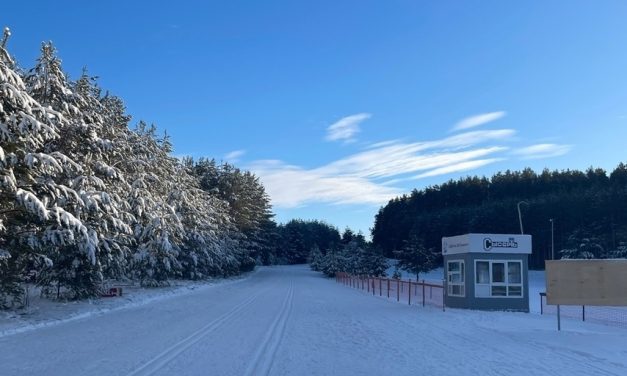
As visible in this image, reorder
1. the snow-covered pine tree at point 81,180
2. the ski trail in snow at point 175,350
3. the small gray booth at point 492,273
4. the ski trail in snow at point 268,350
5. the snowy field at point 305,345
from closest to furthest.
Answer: the ski trail in snow at point 175,350
the ski trail in snow at point 268,350
the snowy field at point 305,345
the snow-covered pine tree at point 81,180
the small gray booth at point 492,273

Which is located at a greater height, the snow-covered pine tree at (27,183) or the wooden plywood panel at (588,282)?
the snow-covered pine tree at (27,183)

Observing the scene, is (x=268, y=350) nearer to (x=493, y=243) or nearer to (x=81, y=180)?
(x=81, y=180)

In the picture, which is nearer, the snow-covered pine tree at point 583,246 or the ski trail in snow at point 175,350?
the ski trail in snow at point 175,350

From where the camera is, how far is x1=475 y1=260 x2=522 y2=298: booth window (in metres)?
25.6

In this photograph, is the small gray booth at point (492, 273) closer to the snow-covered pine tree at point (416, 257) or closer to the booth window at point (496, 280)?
the booth window at point (496, 280)

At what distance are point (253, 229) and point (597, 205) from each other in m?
48.4

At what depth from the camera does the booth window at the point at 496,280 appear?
2562 cm

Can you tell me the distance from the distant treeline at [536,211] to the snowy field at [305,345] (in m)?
61.6

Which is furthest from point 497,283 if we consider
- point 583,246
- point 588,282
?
point 583,246

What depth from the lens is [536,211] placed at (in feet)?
323

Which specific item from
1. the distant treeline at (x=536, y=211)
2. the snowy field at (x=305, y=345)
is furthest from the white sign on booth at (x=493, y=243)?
the distant treeline at (x=536, y=211)

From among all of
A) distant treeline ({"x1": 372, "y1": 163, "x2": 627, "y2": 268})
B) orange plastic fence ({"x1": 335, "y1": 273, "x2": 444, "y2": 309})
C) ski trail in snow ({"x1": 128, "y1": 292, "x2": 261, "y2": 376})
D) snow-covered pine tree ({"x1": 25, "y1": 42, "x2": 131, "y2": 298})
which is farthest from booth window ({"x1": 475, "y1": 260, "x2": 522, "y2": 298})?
distant treeline ({"x1": 372, "y1": 163, "x2": 627, "y2": 268})

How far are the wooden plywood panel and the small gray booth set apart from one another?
664cm

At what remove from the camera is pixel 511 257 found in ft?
85.9
